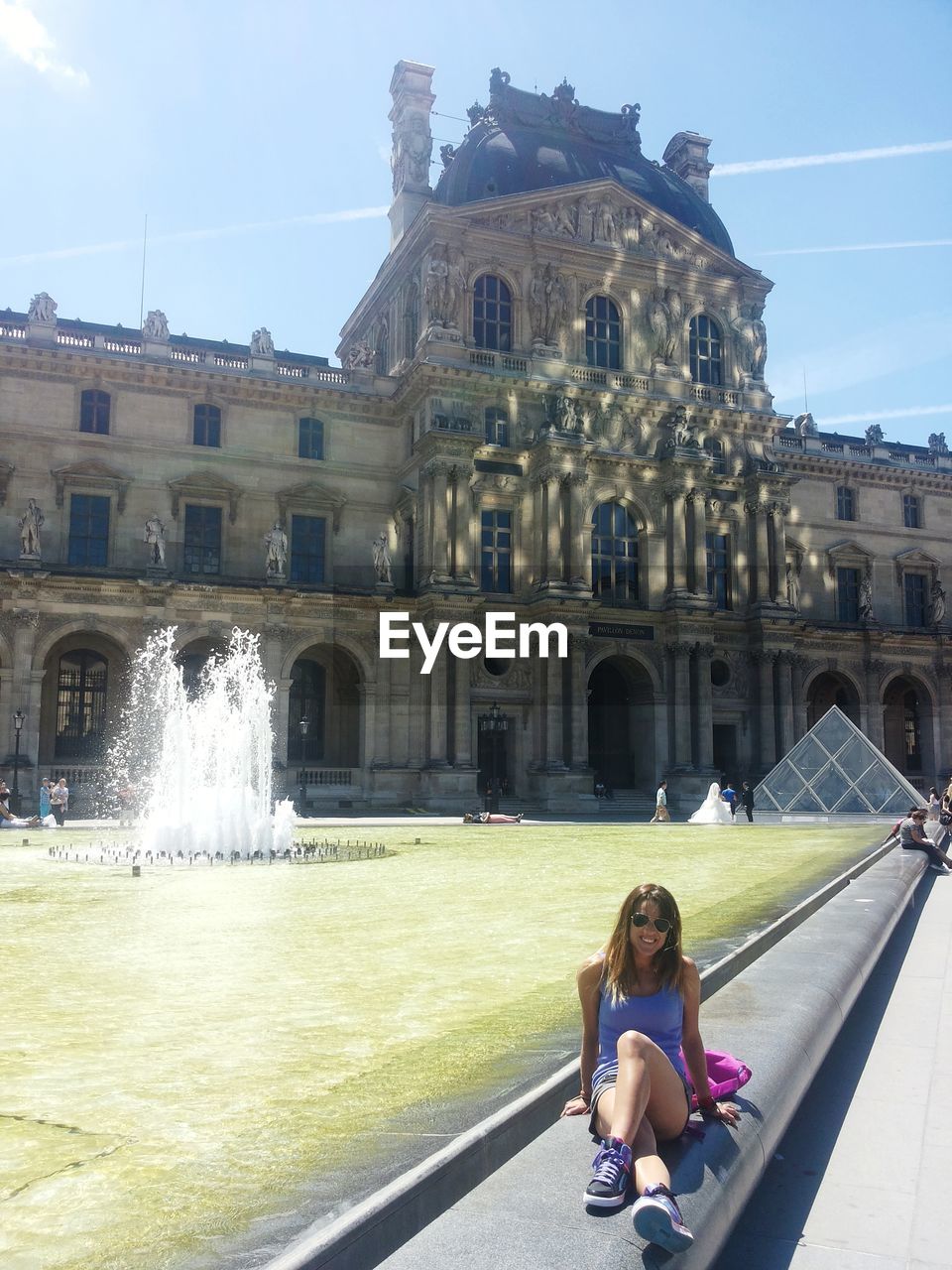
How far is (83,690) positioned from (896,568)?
40.4m

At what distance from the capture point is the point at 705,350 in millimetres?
52031

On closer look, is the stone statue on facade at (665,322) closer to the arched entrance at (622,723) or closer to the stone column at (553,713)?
the arched entrance at (622,723)

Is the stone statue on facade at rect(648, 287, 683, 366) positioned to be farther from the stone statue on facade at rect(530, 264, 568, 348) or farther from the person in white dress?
the person in white dress

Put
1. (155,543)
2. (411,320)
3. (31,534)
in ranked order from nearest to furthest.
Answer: (31,534)
(155,543)
(411,320)

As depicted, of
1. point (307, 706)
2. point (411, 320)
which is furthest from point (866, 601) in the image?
point (307, 706)

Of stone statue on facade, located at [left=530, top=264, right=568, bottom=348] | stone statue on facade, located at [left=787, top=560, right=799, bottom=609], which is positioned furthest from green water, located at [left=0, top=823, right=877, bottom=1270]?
stone statue on facade, located at [left=787, top=560, right=799, bottom=609]

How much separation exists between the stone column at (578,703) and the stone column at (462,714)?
4.28 metres

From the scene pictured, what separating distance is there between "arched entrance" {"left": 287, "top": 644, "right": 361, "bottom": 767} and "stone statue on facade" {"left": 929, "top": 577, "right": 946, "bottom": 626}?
30861 mm

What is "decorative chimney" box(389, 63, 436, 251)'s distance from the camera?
176ft

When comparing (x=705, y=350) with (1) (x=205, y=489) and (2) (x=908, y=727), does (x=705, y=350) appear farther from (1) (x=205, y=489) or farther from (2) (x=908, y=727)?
(1) (x=205, y=489)

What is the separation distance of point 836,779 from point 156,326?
3158cm

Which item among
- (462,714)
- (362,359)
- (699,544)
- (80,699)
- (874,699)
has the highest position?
(362,359)

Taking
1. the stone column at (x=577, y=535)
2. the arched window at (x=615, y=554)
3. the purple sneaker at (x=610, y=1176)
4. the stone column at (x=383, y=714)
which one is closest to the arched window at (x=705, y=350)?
the arched window at (x=615, y=554)

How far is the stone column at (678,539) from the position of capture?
155 ft
